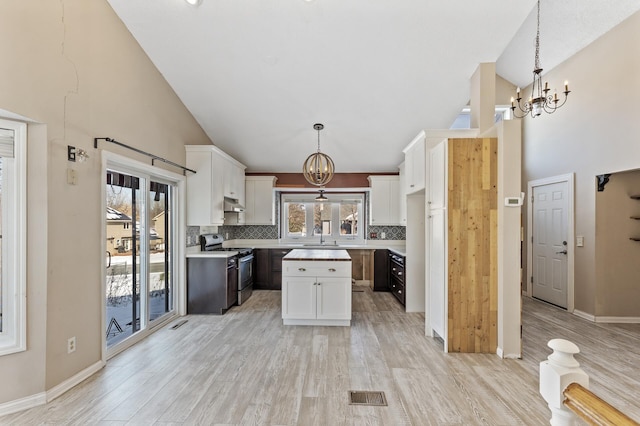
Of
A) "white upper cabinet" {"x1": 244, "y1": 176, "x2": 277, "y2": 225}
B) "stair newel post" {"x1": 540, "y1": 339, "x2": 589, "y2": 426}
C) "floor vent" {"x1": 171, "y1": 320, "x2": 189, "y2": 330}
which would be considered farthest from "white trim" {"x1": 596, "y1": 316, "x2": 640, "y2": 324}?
"floor vent" {"x1": 171, "y1": 320, "x2": 189, "y2": 330}

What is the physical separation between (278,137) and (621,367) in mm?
5212

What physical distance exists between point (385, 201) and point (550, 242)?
9.45ft

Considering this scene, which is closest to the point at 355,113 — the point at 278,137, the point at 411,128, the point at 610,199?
the point at 411,128

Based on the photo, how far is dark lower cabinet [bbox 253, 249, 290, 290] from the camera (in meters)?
6.33

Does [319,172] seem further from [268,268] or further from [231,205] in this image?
[268,268]

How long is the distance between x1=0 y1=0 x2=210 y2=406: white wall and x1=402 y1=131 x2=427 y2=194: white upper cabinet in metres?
3.48

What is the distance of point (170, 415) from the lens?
223 cm

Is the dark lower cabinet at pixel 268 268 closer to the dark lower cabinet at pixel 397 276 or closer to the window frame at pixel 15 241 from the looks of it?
the dark lower cabinet at pixel 397 276

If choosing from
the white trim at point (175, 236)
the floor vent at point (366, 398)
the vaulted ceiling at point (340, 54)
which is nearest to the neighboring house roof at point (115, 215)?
the white trim at point (175, 236)

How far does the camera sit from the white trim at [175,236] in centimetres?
306

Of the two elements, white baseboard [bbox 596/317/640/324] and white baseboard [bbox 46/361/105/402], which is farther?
white baseboard [bbox 596/317/640/324]

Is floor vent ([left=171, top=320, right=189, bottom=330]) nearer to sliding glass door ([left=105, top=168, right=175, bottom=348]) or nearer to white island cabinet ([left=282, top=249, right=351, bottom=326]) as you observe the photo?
sliding glass door ([left=105, top=168, right=175, bottom=348])

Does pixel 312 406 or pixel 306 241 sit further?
pixel 306 241

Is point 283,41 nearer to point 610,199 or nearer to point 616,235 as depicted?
point 610,199
